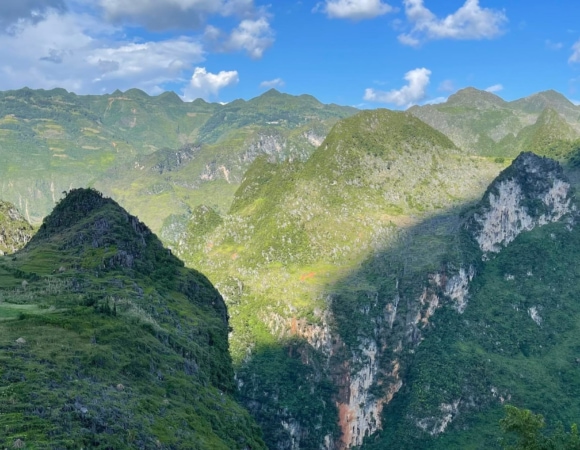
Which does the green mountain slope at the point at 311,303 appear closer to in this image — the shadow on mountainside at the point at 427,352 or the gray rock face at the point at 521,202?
the shadow on mountainside at the point at 427,352

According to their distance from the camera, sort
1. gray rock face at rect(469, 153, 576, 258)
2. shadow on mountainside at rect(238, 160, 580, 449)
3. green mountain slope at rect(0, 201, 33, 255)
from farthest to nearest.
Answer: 1. gray rock face at rect(469, 153, 576, 258)
2. green mountain slope at rect(0, 201, 33, 255)
3. shadow on mountainside at rect(238, 160, 580, 449)

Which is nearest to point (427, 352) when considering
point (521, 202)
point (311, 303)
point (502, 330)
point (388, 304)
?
point (388, 304)

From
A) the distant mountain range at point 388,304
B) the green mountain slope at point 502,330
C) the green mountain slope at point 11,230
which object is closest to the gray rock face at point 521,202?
the green mountain slope at point 502,330

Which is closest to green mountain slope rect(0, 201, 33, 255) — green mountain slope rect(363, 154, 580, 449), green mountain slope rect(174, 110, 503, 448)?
green mountain slope rect(174, 110, 503, 448)

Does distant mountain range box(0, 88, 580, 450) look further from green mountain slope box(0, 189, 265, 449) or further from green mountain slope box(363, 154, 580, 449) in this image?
green mountain slope box(0, 189, 265, 449)

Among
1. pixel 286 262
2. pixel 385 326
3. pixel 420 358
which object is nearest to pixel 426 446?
pixel 420 358

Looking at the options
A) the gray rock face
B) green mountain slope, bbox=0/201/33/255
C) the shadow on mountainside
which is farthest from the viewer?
the gray rock face

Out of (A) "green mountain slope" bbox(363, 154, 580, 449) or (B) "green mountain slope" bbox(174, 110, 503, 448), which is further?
(B) "green mountain slope" bbox(174, 110, 503, 448)
